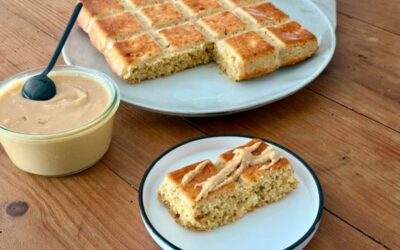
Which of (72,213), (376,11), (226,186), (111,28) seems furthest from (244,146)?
(376,11)

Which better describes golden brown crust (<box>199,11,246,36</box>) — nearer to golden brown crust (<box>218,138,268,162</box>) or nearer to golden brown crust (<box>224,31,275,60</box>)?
golden brown crust (<box>224,31,275,60</box>)

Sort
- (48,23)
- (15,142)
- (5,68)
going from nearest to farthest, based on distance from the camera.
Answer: (15,142), (5,68), (48,23)

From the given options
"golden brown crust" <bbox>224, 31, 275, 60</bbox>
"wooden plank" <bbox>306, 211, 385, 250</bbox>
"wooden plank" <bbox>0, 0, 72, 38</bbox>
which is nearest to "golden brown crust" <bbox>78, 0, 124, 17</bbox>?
→ "wooden plank" <bbox>0, 0, 72, 38</bbox>

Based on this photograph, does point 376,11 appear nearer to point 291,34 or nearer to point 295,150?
point 291,34

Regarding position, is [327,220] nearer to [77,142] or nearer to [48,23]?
[77,142]

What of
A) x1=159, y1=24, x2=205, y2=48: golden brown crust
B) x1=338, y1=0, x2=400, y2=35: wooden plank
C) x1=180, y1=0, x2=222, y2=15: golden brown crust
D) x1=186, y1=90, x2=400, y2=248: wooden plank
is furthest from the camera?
x1=338, y1=0, x2=400, y2=35: wooden plank

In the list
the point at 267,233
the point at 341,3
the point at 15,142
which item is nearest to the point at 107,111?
the point at 15,142
